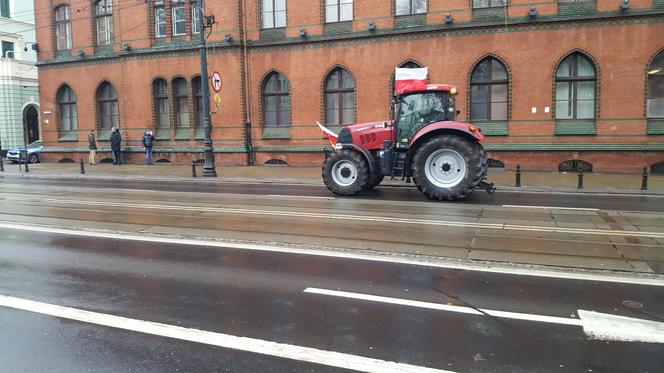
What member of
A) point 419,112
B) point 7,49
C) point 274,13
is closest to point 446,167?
point 419,112

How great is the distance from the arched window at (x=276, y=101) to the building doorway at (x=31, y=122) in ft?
90.2

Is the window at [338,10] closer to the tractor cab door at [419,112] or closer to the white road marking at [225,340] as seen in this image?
the tractor cab door at [419,112]

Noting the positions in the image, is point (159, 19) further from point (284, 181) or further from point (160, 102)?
point (284, 181)

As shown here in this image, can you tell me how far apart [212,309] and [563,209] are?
8931 millimetres

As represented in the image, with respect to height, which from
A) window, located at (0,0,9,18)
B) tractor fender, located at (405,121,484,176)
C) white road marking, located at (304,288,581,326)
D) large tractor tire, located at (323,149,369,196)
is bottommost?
white road marking, located at (304,288,581,326)

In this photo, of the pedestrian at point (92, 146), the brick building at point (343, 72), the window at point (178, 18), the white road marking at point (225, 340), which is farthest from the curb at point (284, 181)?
the white road marking at point (225, 340)

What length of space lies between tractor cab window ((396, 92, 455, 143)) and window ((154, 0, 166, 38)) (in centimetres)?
1905

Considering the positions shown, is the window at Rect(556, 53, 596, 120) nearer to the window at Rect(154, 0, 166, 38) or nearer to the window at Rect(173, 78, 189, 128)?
the window at Rect(173, 78, 189, 128)

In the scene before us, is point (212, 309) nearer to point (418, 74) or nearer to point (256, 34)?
point (418, 74)

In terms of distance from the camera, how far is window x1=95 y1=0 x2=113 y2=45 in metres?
30.1

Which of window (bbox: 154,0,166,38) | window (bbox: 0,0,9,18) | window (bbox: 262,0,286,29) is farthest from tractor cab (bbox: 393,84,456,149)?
window (bbox: 0,0,9,18)

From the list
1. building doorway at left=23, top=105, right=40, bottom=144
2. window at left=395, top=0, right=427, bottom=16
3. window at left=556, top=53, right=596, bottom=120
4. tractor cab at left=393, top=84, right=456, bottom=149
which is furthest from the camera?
building doorway at left=23, top=105, right=40, bottom=144

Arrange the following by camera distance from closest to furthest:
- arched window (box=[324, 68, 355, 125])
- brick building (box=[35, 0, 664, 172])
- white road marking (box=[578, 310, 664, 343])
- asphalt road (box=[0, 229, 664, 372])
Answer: asphalt road (box=[0, 229, 664, 372]), white road marking (box=[578, 310, 664, 343]), brick building (box=[35, 0, 664, 172]), arched window (box=[324, 68, 355, 125])

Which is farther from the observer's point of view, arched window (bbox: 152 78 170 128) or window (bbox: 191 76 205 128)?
arched window (bbox: 152 78 170 128)
